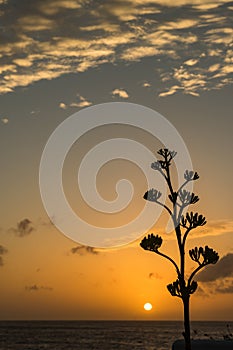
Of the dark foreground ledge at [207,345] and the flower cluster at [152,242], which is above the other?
the flower cluster at [152,242]

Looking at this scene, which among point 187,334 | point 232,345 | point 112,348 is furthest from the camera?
point 112,348

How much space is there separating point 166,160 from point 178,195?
41.2 inches

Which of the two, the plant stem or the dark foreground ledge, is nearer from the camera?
the plant stem

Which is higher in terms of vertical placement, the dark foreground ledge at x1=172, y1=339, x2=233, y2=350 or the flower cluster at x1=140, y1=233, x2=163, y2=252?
the flower cluster at x1=140, y1=233, x2=163, y2=252

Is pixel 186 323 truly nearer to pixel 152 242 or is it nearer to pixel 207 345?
pixel 152 242

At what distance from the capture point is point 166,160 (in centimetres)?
1753

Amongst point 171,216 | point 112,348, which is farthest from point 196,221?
point 112,348

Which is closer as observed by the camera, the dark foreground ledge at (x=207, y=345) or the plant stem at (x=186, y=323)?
the plant stem at (x=186, y=323)

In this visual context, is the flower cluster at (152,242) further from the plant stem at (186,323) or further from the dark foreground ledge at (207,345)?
the dark foreground ledge at (207,345)

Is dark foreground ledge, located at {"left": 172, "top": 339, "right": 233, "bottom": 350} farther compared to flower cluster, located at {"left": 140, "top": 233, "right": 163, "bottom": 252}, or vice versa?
dark foreground ledge, located at {"left": 172, "top": 339, "right": 233, "bottom": 350}

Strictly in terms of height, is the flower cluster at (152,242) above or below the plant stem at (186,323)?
above

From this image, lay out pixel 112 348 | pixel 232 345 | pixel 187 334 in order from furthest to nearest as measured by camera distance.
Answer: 1. pixel 112 348
2. pixel 232 345
3. pixel 187 334

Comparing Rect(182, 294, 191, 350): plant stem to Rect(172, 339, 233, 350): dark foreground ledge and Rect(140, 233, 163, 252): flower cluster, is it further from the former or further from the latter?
Rect(172, 339, 233, 350): dark foreground ledge

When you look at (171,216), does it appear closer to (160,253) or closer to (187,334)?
(160,253)
